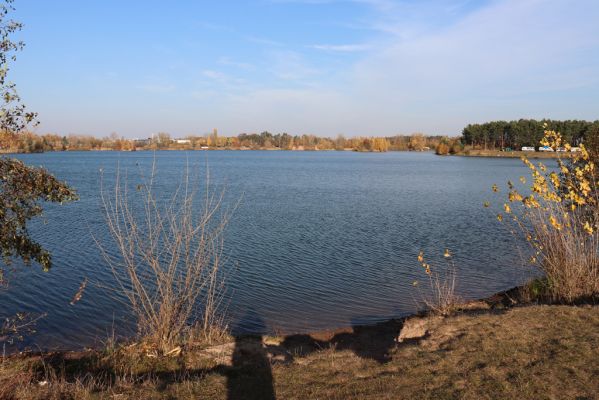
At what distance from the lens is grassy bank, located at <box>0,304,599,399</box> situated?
6.52 metres

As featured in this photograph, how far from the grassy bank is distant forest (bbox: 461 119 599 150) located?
11920 centimetres

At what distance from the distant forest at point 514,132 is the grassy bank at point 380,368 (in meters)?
119

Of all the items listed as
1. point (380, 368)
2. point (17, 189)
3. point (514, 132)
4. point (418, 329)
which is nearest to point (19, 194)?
point (17, 189)

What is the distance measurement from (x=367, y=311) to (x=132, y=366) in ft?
24.7

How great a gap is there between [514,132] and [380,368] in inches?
5457

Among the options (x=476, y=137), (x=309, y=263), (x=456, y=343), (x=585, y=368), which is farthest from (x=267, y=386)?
(x=476, y=137)

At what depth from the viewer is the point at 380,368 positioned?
24.4 feet

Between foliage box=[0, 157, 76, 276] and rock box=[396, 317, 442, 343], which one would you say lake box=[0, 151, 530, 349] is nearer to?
foliage box=[0, 157, 76, 276]

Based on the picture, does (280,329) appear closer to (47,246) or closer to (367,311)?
(367,311)

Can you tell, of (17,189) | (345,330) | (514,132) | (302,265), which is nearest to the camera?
(17,189)

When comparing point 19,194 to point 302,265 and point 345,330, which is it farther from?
point 302,265

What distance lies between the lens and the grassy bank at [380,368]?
6520 mm

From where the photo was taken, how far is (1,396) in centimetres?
654

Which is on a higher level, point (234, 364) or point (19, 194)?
point (19, 194)
